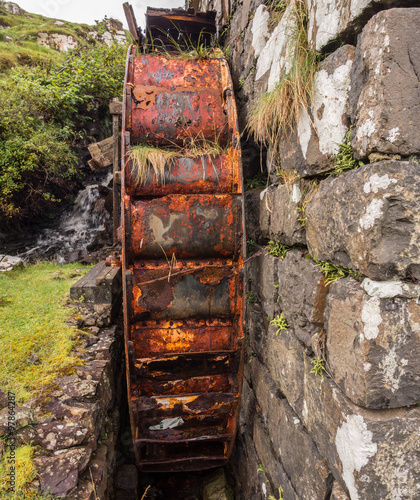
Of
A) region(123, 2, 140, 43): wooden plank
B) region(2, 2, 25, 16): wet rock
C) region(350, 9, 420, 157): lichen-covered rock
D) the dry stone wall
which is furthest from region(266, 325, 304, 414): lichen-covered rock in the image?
region(2, 2, 25, 16): wet rock

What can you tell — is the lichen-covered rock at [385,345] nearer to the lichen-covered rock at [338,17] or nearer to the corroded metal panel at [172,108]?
the lichen-covered rock at [338,17]

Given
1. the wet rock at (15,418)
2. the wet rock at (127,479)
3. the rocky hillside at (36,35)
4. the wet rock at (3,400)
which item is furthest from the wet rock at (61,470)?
the rocky hillside at (36,35)

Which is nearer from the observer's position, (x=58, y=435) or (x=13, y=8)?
(x=58, y=435)

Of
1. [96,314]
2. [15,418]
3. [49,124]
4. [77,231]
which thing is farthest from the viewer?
[77,231]

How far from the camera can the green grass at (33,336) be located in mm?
2379

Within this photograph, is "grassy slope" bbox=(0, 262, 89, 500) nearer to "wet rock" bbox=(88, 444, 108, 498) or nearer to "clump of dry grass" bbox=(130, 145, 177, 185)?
"wet rock" bbox=(88, 444, 108, 498)

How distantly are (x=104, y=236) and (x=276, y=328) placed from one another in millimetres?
6044

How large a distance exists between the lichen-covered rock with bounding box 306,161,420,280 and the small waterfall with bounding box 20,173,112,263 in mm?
6620

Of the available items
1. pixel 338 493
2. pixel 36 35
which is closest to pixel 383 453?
pixel 338 493

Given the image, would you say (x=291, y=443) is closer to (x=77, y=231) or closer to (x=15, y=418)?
(x=15, y=418)

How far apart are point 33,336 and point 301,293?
2.51m

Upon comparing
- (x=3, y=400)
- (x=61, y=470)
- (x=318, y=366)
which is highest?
(x=318, y=366)

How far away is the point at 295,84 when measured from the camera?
161cm

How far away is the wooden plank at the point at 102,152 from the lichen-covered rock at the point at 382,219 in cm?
456
